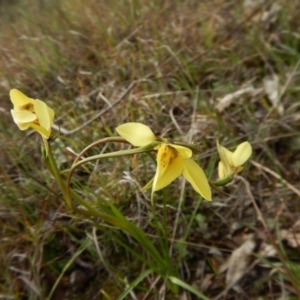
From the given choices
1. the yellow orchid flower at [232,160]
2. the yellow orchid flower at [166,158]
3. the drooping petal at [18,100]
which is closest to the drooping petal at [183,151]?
the yellow orchid flower at [166,158]

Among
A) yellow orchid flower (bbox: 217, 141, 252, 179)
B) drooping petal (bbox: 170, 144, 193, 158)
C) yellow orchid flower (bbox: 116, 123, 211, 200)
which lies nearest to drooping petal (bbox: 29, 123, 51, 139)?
yellow orchid flower (bbox: 116, 123, 211, 200)

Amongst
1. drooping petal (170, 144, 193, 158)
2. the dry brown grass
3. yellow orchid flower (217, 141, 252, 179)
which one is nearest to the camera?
drooping petal (170, 144, 193, 158)

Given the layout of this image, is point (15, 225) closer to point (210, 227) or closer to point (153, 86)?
point (210, 227)

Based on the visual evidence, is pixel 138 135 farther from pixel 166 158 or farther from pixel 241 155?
pixel 241 155

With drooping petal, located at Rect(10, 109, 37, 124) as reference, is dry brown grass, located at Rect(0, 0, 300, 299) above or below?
below

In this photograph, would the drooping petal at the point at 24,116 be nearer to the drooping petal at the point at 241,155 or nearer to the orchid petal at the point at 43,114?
the orchid petal at the point at 43,114

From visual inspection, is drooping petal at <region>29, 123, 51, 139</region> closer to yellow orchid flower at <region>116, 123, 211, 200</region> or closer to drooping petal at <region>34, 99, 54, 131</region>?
drooping petal at <region>34, 99, 54, 131</region>
